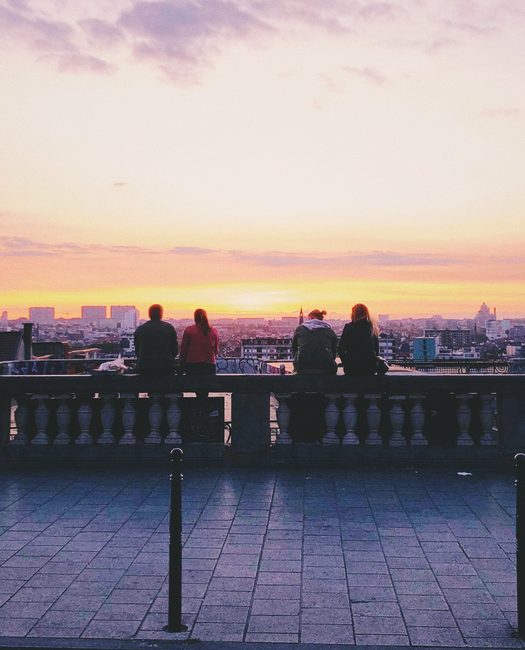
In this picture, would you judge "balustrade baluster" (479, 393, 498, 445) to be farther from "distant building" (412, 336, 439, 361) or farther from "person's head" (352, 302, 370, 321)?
"distant building" (412, 336, 439, 361)

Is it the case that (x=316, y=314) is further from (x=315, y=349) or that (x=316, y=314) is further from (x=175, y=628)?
(x=175, y=628)

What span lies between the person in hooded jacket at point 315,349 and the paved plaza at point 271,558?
1.54 metres

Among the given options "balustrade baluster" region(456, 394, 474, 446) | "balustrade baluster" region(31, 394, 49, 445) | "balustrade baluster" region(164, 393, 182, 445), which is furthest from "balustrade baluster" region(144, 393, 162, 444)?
"balustrade baluster" region(456, 394, 474, 446)

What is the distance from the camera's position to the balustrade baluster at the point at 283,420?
9.11 meters

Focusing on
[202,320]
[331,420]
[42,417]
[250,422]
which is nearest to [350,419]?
[331,420]

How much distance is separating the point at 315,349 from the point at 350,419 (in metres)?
1.09

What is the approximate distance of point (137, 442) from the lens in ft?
30.3

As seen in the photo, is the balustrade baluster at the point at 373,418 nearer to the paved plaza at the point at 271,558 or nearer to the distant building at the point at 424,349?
the paved plaza at the point at 271,558

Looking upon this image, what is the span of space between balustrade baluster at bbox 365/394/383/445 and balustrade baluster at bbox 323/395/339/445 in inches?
17.4

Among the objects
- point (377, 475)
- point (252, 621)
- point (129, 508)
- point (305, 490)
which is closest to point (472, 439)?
point (377, 475)

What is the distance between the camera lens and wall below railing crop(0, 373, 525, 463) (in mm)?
8969

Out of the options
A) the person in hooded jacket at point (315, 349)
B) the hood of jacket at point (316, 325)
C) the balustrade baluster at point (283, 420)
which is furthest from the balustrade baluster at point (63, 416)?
the hood of jacket at point (316, 325)

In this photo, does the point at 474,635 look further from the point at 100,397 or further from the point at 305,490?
the point at 100,397

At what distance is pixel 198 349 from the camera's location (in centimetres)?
965
